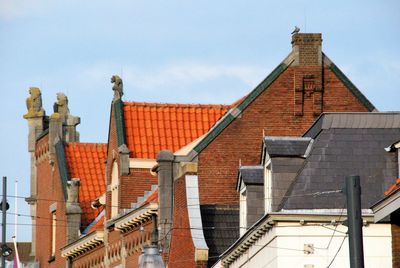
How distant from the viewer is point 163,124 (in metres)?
60.8

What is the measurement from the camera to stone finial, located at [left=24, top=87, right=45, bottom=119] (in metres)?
81.4

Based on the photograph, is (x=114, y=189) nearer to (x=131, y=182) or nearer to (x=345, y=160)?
(x=131, y=182)

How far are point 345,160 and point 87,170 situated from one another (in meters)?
35.3

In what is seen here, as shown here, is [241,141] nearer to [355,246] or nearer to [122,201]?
[122,201]

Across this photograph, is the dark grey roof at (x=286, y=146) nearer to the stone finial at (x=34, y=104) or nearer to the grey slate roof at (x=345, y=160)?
the grey slate roof at (x=345, y=160)

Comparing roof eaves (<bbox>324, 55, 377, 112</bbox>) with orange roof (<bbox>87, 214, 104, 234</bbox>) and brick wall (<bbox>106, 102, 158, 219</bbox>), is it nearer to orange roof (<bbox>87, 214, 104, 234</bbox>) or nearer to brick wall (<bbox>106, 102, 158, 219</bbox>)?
brick wall (<bbox>106, 102, 158, 219</bbox>)

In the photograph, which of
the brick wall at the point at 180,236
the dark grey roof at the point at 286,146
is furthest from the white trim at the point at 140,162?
the dark grey roof at the point at 286,146

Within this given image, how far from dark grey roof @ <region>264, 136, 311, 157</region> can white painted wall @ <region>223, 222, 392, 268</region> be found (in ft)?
8.78

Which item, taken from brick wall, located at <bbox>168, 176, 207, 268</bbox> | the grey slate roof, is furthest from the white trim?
the grey slate roof

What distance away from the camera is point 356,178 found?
23234mm

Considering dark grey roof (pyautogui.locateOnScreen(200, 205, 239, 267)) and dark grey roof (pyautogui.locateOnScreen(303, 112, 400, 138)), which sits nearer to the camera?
dark grey roof (pyautogui.locateOnScreen(303, 112, 400, 138))

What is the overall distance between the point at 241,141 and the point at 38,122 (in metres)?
29.1

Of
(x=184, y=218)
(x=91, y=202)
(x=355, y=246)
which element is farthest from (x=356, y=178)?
(x=91, y=202)

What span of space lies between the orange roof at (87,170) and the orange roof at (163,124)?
11.8 meters
